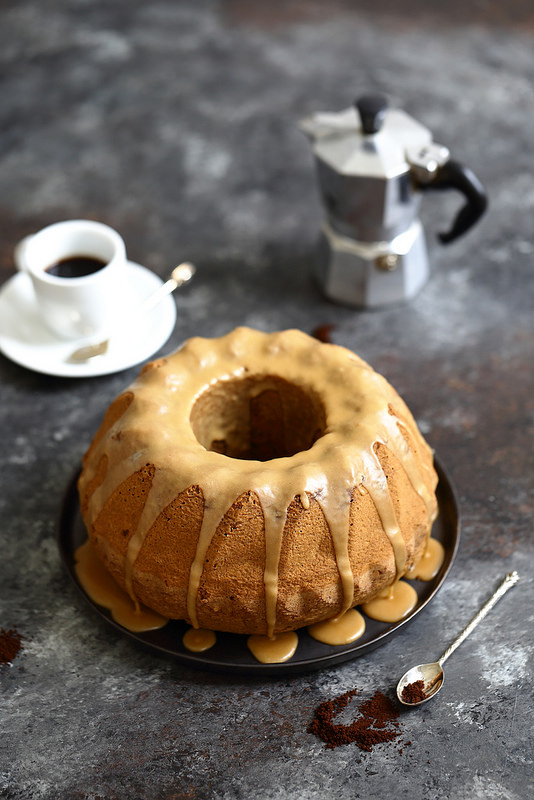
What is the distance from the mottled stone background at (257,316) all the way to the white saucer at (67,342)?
8 centimetres

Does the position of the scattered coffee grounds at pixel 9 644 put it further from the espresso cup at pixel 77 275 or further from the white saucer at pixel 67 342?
the espresso cup at pixel 77 275

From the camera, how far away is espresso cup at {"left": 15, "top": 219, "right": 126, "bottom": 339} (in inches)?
78.4

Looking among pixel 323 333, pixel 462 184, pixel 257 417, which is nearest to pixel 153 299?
pixel 323 333

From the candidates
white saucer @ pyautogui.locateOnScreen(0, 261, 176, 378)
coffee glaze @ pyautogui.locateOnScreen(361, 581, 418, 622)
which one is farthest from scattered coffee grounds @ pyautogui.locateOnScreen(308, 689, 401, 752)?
white saucer @ pyautogui.locateOnScreen(0, 261, 176, 378)

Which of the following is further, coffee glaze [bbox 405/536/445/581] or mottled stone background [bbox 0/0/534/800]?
coffee glaze [bbox 405/536/445/581]

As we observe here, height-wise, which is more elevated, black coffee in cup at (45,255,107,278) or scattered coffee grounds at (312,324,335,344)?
black coffee in cup at (45,255,107,278)

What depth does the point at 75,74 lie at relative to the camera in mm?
Answer: 3113

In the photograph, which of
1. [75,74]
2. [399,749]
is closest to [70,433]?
[399,749]

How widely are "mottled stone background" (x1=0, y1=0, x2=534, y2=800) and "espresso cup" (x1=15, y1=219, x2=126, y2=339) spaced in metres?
0.15

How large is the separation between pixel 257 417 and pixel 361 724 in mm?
596

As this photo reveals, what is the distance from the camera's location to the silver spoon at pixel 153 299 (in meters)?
2.06

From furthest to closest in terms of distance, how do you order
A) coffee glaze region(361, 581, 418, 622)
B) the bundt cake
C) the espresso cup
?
the espresso cup < coffee glaze region(361, 581, 418, 622) < the bundt cake

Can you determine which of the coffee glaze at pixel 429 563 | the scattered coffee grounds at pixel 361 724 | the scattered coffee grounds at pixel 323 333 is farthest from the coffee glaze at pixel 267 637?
the scattered coffee grounds at pixel 323 333

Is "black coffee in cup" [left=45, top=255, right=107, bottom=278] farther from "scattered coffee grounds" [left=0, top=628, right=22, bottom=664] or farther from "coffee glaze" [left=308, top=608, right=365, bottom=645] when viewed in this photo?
"coffee glaze" [left=308, top=608, right=365, bottom=645]
